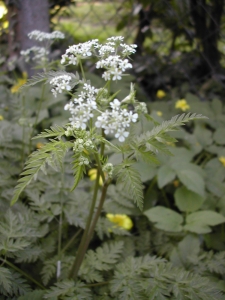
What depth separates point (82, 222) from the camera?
1.30m

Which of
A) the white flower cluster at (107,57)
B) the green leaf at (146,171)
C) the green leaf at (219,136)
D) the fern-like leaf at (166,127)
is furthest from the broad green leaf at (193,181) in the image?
the white flower cluster at (107,57)

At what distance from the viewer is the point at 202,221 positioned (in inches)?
55.9

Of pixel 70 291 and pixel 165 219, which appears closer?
pixel 70 291

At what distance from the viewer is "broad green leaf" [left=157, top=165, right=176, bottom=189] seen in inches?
60.5

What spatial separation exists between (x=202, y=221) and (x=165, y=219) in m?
0.16

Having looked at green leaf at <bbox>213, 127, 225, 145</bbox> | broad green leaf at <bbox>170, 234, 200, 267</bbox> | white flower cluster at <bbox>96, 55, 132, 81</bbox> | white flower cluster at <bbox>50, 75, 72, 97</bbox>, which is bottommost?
broad green leaf at <bbox>170, 234, 200, 267</bbox>

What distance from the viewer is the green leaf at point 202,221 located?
4.54ft

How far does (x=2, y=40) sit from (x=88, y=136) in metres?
2.00

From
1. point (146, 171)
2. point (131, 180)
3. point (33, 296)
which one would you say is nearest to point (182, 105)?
point (146, 171)

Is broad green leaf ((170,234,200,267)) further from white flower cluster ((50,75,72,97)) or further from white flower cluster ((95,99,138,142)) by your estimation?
white flower cluster ((50,75,72,97))

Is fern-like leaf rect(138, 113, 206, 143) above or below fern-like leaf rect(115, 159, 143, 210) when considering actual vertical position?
above

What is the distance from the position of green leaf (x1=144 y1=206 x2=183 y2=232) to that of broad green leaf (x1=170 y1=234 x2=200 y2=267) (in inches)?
2.4

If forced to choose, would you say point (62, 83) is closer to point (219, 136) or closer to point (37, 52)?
point (37, 52)

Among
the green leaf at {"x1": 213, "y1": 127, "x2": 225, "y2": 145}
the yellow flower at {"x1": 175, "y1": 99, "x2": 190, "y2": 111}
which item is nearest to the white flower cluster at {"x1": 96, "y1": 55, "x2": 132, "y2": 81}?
the green leaf at {"x1": 213, "y1": 127, "x2": 225, "y2": 145}
